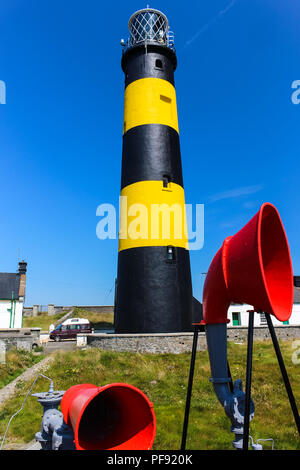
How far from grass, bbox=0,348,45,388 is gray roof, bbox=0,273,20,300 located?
1315 cm

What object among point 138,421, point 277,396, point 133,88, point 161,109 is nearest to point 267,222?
point 138,421

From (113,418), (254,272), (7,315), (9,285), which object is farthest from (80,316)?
(254,272)

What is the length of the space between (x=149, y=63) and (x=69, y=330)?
20.4m

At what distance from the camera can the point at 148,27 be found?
2169 centimetres

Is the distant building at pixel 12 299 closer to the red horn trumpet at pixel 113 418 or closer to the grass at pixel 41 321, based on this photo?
the grass at pixel 41 321

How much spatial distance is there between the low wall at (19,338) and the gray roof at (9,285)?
12094 millimetres

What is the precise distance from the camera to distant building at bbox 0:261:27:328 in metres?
29.8

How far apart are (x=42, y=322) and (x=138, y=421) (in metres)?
35.4

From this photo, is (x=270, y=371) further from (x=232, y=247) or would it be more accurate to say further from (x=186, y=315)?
(x=232, y=247)

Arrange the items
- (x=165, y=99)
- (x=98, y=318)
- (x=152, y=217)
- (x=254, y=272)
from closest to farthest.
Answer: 1. (x=254, y=272)
2. (x=152, y=217)
3. (x=165, y=99)
4. (x=98, y=318)

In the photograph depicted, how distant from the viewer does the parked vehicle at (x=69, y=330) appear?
26.5 meters

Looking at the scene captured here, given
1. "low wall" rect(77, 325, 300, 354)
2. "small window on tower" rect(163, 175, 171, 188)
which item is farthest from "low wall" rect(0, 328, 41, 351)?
"small window on tower" rect(163, 175, 171, 188)

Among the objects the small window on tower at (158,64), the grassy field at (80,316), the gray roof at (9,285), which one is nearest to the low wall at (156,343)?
the small window on tower at (158,64)

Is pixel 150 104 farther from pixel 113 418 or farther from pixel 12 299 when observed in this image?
pixel 12 299
